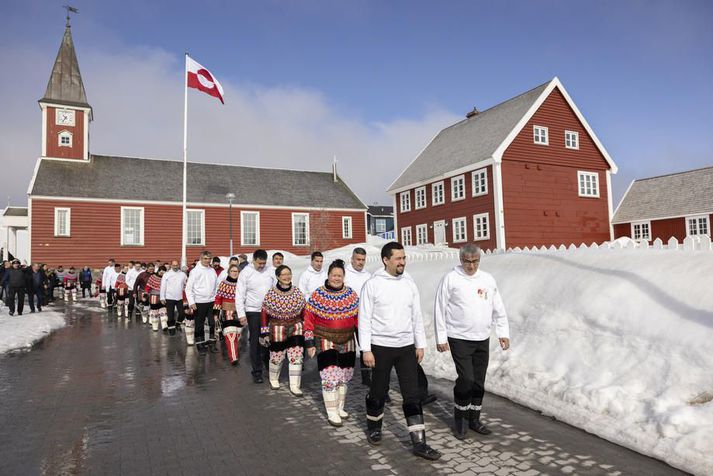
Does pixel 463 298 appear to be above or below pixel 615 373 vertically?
above

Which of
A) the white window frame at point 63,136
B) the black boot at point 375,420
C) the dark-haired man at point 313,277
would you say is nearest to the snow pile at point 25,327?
the dark-haired man at point 313,277

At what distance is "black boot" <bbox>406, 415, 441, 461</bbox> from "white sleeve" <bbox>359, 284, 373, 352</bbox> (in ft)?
2.57

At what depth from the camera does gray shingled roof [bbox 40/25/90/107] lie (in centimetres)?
3728

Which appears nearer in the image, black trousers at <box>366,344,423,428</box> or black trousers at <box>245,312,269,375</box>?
black trousers at <box>366,344,423,428</box>

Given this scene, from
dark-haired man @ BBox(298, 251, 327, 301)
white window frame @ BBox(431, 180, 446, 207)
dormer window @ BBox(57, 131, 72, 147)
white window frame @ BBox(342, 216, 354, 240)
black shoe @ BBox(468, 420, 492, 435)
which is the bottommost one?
black shoe @ BBox(468, 420, 492, 435)

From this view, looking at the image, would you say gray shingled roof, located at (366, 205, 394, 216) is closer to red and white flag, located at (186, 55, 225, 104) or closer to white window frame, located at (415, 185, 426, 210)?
white window frame, located at (415, 185, 426, 210)

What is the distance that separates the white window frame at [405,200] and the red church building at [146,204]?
7652mm

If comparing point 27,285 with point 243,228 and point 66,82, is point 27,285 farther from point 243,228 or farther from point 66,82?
point 66,82

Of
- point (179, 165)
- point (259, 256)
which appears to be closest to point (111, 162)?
point (179, 165)

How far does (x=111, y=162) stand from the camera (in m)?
37.1

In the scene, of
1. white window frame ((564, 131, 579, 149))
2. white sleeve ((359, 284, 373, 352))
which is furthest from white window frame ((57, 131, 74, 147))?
white sleeve ((359, 284, 373, 352))

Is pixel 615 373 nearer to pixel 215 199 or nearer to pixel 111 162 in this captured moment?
pixel 215 199

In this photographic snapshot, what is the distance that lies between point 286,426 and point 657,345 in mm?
4710

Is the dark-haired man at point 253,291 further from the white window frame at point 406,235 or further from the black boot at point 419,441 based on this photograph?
the white window frame at point 406,235
